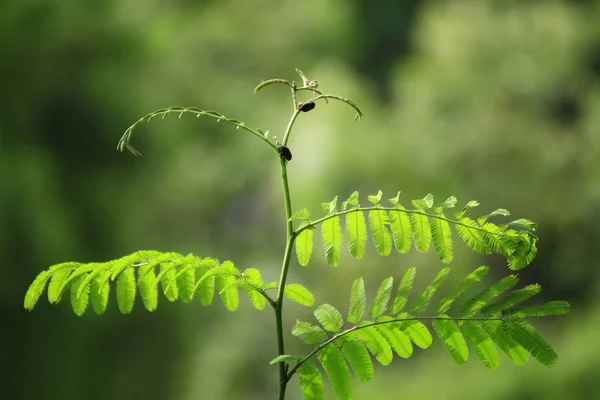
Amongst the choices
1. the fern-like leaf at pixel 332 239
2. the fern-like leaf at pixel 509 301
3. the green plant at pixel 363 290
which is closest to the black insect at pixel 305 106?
the green plant at pixel 363 290

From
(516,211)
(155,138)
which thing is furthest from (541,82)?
(155,138)

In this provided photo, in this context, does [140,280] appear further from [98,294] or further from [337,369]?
[337,369]

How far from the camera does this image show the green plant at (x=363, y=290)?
67 centimetres

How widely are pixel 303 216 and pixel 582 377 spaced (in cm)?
853

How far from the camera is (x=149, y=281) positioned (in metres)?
0.74

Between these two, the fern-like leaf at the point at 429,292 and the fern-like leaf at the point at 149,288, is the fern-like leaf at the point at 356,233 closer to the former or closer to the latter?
the fern-like leaf at the point at 429,292

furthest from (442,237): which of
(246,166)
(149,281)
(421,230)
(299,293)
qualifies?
(246,166)

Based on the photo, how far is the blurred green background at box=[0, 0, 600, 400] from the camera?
6766mm

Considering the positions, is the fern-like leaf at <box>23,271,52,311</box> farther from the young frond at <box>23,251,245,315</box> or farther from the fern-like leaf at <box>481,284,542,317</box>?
the fern-like leaf at <box>481,284,542,317</box>

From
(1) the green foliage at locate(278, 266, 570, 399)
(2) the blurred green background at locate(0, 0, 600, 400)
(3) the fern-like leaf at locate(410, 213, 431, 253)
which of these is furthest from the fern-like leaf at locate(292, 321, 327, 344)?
(2) the blurred green background at locate(0, 0, 600, 400)

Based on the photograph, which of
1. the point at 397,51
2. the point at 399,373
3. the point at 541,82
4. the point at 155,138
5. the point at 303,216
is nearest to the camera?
the point at 303,216

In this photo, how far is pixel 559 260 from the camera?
1066 cm

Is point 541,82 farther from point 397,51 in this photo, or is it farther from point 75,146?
point 75,146

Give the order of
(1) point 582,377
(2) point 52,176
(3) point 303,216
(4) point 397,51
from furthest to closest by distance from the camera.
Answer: (4) point 397,51 → (1) point 582,377 → (2) point 52,176 → (3) point 303,216
